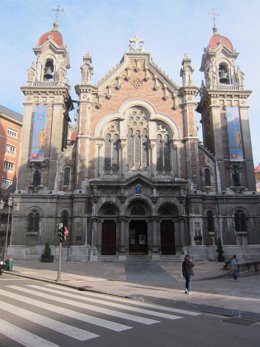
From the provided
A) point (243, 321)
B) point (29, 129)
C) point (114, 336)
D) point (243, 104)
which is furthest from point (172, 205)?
point (114, 336)

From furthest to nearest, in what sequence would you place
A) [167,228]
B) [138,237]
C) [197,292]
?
1. [138,237]
2. [167,228]
3. [197,292]

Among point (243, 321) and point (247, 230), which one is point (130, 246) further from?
point (243, 321)

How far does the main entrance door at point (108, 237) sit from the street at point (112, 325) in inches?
734

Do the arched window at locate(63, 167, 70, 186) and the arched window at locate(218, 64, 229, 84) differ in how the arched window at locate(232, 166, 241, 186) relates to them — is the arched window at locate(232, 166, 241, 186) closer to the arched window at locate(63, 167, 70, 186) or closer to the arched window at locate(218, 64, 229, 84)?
the arched window at locate(218, 64, 229, 84)

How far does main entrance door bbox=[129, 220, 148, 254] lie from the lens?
30.1m

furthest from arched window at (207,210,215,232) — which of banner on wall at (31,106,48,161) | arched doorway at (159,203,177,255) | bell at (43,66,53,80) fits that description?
bell at (43,66,53,80)

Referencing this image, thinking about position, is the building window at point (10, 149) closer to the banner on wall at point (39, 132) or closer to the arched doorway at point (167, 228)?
the banner on wall at point (39, 132)

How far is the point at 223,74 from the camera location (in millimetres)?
36594

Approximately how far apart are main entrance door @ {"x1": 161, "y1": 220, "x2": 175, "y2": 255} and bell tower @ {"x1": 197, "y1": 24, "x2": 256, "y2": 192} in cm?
647

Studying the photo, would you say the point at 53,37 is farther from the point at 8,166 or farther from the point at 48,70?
the point at 8,166

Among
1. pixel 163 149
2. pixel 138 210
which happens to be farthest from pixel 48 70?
pixel 138 210

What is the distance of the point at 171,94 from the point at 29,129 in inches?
620

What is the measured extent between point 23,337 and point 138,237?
24.3 metres

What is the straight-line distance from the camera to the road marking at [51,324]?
6.78 metres
